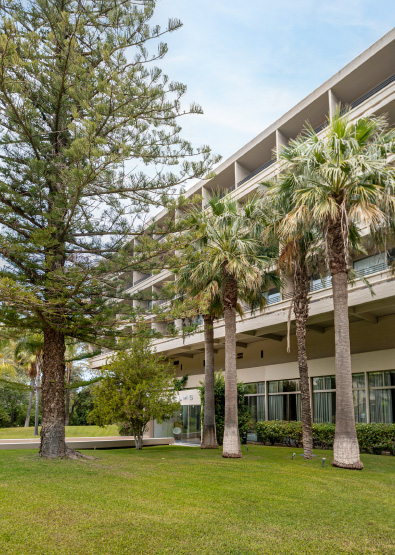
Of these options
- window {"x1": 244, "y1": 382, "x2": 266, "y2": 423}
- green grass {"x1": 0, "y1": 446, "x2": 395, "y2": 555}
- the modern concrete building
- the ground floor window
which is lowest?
the ground floor window

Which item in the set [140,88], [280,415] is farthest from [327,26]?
[280,415]

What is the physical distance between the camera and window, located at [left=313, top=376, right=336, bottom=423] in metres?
20.3

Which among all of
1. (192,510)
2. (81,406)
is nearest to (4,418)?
(81,406)

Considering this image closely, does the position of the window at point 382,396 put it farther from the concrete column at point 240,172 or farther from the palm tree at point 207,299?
the concrete column at point 240,172

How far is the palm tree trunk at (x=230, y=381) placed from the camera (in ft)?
48.9

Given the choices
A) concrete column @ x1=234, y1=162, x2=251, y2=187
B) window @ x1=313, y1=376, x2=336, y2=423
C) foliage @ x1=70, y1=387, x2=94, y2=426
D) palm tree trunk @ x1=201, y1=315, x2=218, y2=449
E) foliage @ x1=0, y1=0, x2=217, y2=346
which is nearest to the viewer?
foliage @ x1=0, y1=0, x2=217, y2=346

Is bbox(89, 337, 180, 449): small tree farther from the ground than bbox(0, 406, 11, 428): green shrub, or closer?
farther from the ground

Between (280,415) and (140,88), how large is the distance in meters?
17.0

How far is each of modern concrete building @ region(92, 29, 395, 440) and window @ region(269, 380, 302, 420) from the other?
0.15 ft

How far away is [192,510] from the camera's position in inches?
295

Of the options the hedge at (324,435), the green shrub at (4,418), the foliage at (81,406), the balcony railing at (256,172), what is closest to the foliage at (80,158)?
the hedge at (324,435)

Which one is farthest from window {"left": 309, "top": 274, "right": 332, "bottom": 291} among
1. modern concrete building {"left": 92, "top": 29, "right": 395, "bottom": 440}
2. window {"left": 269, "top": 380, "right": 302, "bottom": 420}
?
window {"left": 269, "top": 380, "right": 302, "bottom": 420}

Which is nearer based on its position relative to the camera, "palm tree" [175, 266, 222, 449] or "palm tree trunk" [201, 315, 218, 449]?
"palm tree" [175, 266, 222, 449]

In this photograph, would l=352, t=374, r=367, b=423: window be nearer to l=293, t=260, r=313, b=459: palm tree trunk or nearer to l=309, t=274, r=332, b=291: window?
l=309, t=274, r=332, b=291: window
